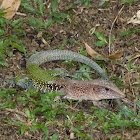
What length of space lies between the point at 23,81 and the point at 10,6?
211 cm

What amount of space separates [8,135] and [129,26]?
4206 millimetres

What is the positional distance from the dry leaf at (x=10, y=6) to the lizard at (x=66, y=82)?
137cm

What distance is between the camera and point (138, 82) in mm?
6117

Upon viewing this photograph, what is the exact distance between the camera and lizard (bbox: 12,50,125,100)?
5461mm

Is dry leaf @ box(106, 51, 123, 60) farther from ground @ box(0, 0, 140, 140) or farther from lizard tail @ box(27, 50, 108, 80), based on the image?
lizard tail @ box(27, 50, 108, 80)

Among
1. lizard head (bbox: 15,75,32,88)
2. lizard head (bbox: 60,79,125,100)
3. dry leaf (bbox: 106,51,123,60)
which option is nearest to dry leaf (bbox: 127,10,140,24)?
dry leaf (bbox: 106,51,123,60)

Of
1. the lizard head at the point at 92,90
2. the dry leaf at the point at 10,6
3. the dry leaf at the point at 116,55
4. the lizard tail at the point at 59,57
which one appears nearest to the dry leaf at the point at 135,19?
the dry leaf at the point at 116,55

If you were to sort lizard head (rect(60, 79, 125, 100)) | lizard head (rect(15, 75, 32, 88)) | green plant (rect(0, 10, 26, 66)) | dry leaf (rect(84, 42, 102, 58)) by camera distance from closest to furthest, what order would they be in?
1. lizard head (rect(60, 79, 125, 100))
2. lizard head (rect(15, 75, 32, 88))
3. green plant (rect(0, 10, 26, 66))
4. dry leaf (rect(84, 42, 102, 58))

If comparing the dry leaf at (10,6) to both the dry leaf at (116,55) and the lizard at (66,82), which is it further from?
the dry leaf at (116,55)

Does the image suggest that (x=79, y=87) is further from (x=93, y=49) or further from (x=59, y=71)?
(x=93, y=49)

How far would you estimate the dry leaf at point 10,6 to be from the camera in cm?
670

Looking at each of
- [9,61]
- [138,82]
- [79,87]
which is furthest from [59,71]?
[138,82]

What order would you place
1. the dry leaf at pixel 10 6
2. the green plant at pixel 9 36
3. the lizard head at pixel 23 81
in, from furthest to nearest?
the dry leaf at pixel 10 6 → the green plant at pixel 9 36 → the lizard head at pixel 23 81

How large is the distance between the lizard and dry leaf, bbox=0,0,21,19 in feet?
4.51
